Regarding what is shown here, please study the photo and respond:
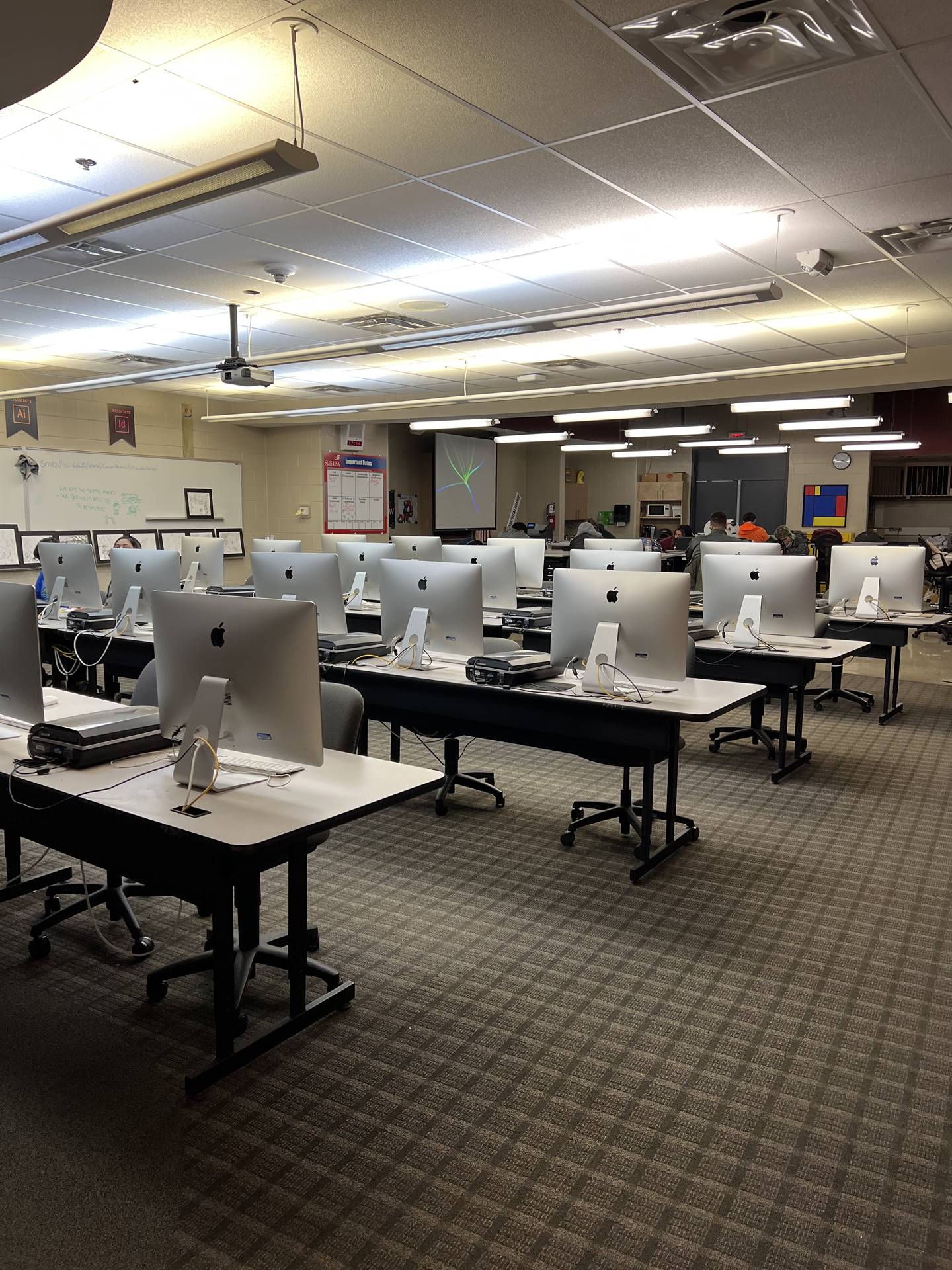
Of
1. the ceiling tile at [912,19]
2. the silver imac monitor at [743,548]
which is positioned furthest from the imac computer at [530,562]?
the ceiling tile at [912,19]

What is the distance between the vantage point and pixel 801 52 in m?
2.92

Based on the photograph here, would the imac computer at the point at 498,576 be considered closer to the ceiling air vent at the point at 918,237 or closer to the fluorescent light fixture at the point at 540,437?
the ceiling air vent at the point at 918,237

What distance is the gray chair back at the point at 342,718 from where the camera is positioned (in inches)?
112

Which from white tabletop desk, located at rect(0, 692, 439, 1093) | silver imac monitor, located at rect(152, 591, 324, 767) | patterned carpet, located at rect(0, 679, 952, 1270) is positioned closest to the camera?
patterned carpet, located at rect(0, 679, 952, 1270)

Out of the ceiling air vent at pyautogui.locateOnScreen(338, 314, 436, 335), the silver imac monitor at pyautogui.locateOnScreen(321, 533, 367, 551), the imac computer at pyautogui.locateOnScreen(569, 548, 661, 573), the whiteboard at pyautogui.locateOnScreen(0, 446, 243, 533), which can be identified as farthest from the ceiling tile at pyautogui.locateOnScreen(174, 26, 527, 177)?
the whiteboard at pyautogui.locateOnScreen(0, 446, 243, 533)

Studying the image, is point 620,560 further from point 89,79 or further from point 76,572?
point 76,572

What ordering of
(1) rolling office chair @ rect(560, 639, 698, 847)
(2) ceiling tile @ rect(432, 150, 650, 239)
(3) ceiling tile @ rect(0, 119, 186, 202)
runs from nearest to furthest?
1. (3) ceiling tile @ rect(0, 119, 186, 202)
2. (2) ceiling tile @ rect(432, 150, 650, 239)
3. (1) rolling office chair @ rect(560, 639, 698, 847)

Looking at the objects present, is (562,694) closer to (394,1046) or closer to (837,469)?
(394,1046)

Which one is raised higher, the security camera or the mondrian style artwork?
the security camera

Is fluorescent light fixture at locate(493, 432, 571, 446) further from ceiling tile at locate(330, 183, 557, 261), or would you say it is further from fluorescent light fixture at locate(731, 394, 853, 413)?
ceiling tile at locate(330, 183, 557, 261)

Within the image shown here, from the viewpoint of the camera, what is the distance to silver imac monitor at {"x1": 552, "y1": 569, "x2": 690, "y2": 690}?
349 centimetres

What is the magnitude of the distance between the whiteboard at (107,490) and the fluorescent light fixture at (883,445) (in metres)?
8.87

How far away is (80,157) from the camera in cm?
386

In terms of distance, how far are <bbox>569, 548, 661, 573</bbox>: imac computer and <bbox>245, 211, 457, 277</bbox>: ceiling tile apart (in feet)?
6.45
